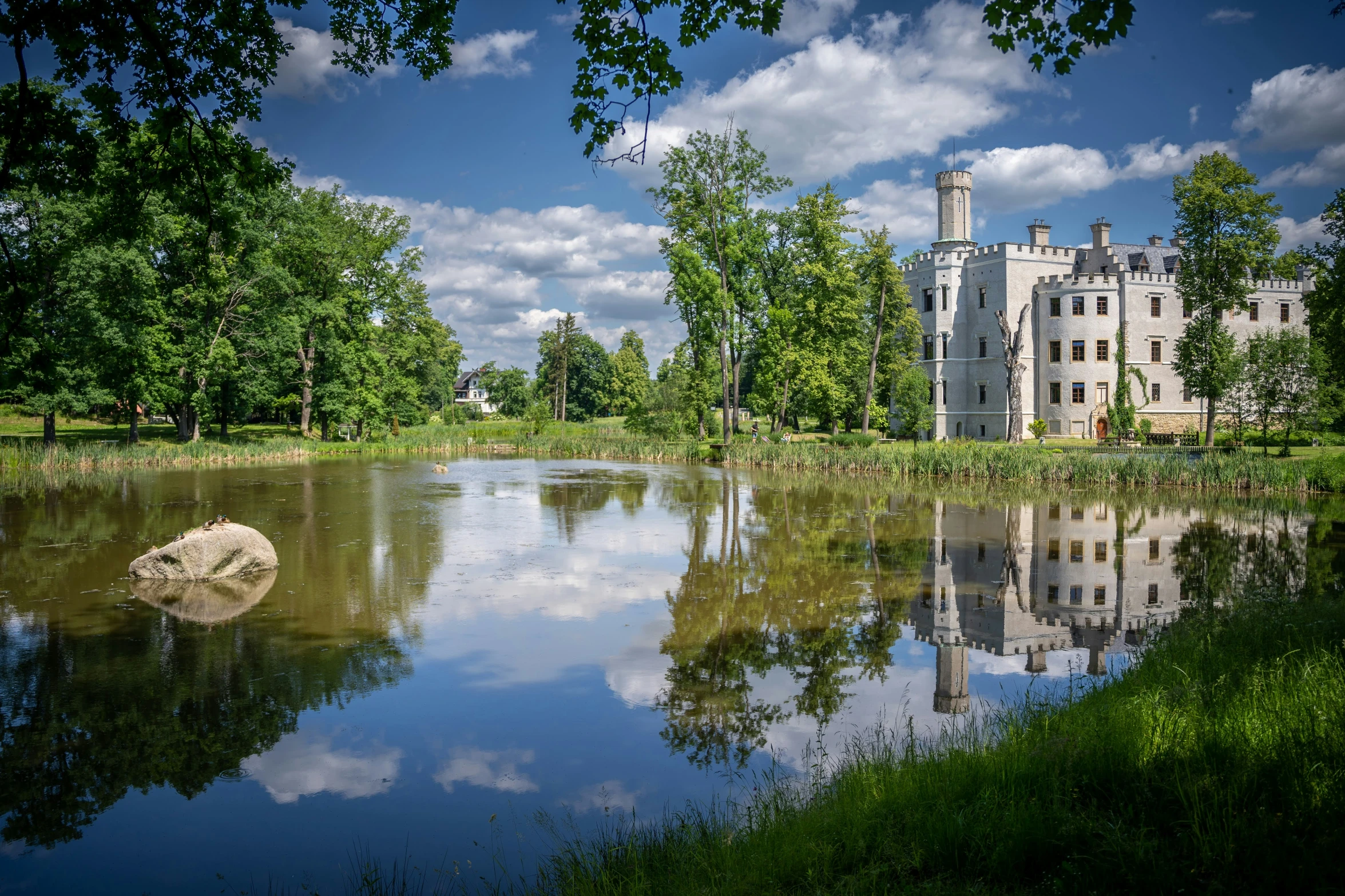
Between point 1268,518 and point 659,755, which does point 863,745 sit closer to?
point 659,755

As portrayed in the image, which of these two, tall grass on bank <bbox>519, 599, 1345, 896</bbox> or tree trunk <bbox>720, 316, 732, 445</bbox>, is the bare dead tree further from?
tall grass on bank <bbox>519, 599, 1345, 896</bbox>

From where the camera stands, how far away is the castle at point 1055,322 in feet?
148

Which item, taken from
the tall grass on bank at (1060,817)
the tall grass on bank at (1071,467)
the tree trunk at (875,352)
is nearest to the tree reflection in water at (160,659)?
the tall grass on bank at (1060,817)

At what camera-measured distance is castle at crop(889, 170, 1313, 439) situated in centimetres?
4506

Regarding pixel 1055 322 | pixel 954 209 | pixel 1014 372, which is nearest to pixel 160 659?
pixel 1014 372

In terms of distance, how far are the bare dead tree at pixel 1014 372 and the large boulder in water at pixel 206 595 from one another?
129 ft

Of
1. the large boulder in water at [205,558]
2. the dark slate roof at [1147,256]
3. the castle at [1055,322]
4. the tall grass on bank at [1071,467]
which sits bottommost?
the large boulder in water at [205,558]

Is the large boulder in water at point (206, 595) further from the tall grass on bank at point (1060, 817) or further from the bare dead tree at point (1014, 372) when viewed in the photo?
the bare dead tree at point (1014, 372)

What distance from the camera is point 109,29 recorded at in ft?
20.2

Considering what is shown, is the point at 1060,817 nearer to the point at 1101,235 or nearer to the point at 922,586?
the point at 922,586

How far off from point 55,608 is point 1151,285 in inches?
2011

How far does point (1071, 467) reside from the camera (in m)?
26.9

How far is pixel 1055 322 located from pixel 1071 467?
71.1ft

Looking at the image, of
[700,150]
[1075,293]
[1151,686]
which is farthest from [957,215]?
[1151,686]
